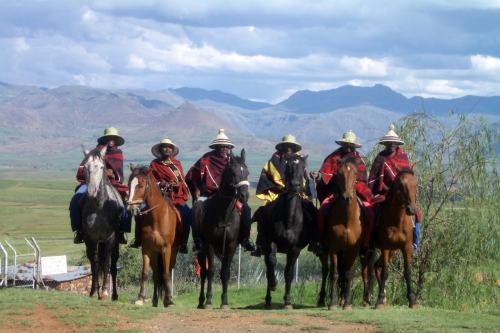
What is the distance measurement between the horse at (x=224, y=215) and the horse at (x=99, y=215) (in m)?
1.77

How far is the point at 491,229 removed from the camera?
21.9 metres

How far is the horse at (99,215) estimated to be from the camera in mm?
16406

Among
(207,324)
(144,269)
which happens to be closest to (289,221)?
(144,269)

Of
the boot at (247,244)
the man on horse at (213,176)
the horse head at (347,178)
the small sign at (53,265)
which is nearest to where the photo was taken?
the horse head at (347,178)

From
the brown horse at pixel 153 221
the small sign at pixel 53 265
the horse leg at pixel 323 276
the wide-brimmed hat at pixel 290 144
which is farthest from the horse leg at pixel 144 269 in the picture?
the small sign at pixel 53 265

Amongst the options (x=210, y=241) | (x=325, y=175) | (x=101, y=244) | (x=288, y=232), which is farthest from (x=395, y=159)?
(x=101, y=244)

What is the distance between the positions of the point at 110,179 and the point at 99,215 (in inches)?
54.9

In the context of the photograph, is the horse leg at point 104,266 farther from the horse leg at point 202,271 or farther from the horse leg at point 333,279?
the horse leg at point 333,279

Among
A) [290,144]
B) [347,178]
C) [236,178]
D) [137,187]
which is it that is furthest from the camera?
[290,144]

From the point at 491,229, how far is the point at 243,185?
887 cm

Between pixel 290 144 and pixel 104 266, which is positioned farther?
pixel 290 144

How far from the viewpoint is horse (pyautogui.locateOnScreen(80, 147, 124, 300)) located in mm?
16406

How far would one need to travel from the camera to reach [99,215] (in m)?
16.8

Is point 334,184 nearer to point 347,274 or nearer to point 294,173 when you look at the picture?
point 294,173
